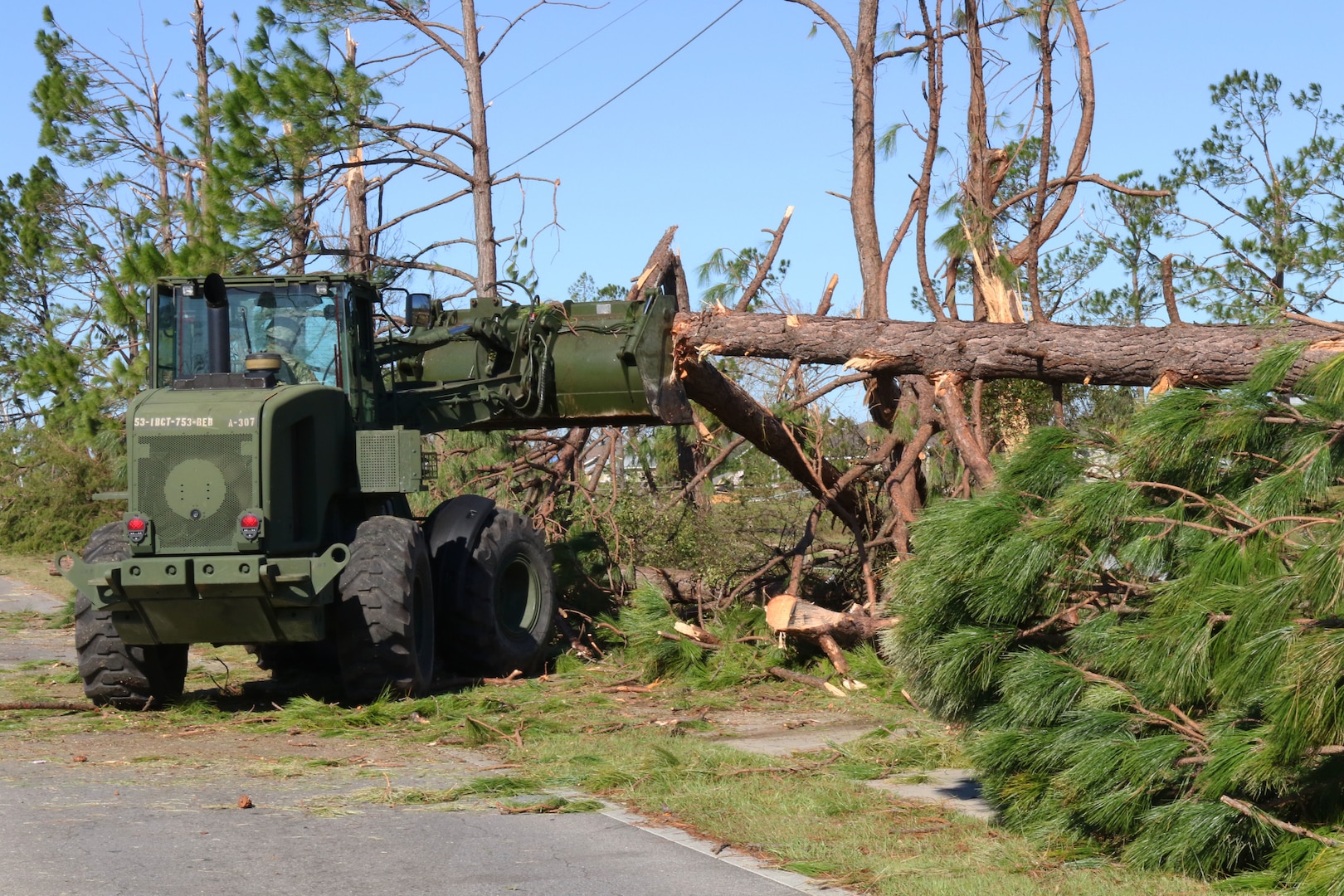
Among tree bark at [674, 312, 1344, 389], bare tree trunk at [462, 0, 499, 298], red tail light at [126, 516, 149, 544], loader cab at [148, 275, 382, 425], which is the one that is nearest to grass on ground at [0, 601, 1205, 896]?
red tail light at [126, 516, 149, 544]

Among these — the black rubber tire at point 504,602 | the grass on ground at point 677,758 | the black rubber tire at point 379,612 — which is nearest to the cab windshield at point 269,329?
the black rubber tire at point 379,612

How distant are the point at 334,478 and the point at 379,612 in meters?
1.27

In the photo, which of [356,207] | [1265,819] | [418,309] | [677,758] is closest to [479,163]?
[356,207]

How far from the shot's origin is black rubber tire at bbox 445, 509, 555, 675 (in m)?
10.7

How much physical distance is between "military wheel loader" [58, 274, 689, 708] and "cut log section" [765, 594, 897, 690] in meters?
1.63

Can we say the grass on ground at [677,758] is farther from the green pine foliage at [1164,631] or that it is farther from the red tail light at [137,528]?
the red tail light at [137,528]

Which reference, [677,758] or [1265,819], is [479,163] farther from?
[1265,819]

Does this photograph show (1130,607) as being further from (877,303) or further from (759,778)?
(877,303)

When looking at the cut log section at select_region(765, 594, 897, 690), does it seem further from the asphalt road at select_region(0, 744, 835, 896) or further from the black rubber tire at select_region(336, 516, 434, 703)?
the asphalt road at select_region(0, 744, 835, 896)

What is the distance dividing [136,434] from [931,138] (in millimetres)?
7170

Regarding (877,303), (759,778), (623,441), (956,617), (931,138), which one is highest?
(931,138)

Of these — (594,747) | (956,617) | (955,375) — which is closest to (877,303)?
(955,375)

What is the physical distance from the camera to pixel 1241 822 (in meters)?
4.88

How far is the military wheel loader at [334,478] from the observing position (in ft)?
29.0
